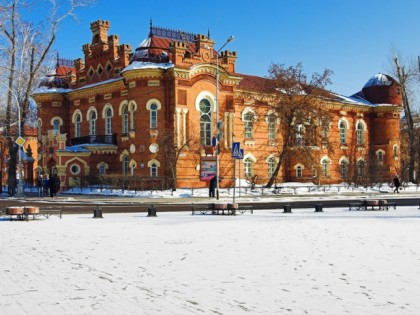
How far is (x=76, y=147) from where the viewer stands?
48.1 meters

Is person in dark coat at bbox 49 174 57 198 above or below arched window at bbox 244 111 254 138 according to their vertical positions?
below

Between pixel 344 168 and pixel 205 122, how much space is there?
20076 mm

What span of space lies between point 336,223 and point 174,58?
2957 cm

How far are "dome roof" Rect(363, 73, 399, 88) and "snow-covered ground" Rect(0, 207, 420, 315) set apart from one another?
1969 inches

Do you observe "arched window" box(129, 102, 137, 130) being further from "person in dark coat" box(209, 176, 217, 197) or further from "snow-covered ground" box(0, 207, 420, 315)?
"snow-covered ground" box(0, 207, 420, 315)

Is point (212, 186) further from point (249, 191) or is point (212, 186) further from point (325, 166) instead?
point (325, 166)

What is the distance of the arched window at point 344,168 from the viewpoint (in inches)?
2291

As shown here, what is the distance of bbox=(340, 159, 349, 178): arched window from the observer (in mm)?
58188

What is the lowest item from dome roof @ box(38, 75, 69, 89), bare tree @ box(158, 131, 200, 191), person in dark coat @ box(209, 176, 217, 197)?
person in dark coat @ box(209, 176, 217, 197)

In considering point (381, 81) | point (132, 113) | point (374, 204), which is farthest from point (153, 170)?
point (381, 81)

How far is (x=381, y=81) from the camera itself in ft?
208

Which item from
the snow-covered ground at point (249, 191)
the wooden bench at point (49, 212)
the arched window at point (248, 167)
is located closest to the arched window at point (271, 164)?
the arched window at point (248, 167)

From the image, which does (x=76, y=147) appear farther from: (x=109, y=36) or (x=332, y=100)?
(x=332, y=100)

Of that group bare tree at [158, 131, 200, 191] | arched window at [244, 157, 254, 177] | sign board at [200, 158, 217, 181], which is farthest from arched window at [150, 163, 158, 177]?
arched window at [244, 157, 254, 177]
